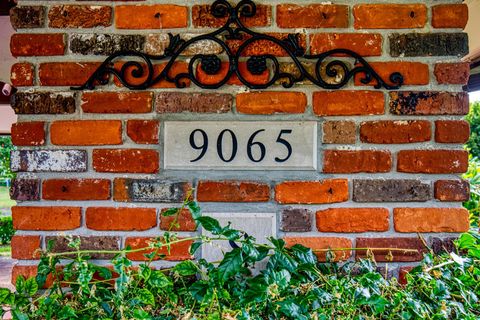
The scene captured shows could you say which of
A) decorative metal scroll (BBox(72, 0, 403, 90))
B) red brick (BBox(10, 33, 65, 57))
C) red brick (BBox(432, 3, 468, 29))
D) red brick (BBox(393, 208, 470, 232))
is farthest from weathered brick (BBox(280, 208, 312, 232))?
A: red brick (BBox(10, 33, 65, 57))

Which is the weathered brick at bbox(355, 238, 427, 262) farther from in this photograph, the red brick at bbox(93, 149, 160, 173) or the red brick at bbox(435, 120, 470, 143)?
the red brick at bbox(93, 149, 160, 173)

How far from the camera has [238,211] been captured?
1297 millimetres

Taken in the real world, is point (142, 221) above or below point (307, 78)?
below

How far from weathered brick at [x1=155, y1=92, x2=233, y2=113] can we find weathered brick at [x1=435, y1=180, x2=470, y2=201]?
68cm

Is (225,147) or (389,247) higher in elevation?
(225,147)

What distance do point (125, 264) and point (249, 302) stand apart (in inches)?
12.3

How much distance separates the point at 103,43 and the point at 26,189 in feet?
1.64

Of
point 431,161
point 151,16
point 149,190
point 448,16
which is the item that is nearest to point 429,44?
point 448,16

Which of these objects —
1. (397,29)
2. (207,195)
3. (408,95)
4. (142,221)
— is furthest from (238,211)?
(397,29)

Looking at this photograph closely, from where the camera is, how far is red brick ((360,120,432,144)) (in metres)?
1.30

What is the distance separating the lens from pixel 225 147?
1.29 meters

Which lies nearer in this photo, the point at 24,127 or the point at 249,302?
the point at 249,302

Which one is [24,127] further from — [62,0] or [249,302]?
[249,302]

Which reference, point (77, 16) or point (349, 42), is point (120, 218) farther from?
point (349, 42)
